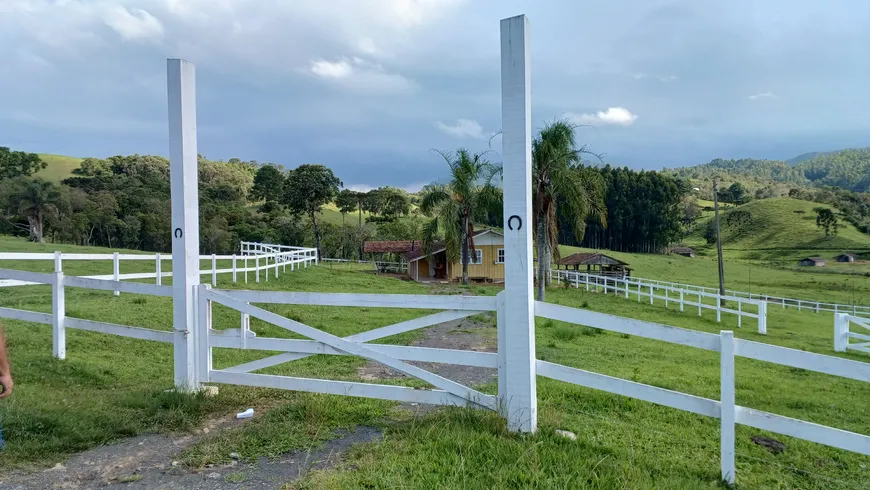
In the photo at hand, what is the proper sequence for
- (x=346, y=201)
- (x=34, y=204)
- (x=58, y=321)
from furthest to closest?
1. (x=346, y=201)
2. (x=34, y=204)
3. (x=58, y=321)

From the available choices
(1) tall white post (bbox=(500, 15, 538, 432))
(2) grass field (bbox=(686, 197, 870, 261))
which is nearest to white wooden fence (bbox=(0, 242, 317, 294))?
(1) tall white post (bbox=(500, 15, 538, 432))

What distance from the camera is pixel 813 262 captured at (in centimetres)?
6206

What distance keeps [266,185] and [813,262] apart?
71.7 meters

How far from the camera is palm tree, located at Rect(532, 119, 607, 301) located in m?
22.5

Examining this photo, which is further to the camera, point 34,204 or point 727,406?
point 34,204

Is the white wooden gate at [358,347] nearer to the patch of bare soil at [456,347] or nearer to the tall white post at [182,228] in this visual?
the tall white post at [182,228]

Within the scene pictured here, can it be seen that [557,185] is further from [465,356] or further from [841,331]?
[465,356]

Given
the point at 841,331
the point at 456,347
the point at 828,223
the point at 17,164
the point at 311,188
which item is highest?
the point at 17,164

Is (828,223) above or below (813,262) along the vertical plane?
above

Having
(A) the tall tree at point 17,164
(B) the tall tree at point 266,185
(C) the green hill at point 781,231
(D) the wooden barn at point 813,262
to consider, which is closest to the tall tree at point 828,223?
(C) the green hill at point 781,231

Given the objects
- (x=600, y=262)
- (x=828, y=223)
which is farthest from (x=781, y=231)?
(x=600, y=262)

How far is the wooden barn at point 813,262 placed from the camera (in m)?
61.4

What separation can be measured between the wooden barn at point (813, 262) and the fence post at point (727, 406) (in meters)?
71.7

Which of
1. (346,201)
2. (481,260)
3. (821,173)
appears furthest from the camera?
(821,173)
